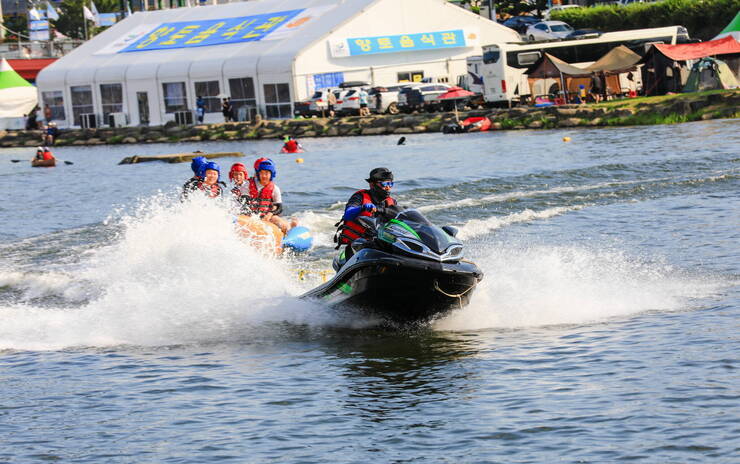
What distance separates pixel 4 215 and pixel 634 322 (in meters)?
18.9

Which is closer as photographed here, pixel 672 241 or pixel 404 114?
pixel 672 241

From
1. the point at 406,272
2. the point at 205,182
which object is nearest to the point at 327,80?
the point at 205,182

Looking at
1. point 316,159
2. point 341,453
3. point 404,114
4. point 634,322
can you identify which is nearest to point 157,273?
point 634,322

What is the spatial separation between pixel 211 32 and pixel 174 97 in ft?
16.4

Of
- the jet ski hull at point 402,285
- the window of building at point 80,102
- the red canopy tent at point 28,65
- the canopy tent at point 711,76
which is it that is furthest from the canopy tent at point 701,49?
the red canopy tent at point 28,65

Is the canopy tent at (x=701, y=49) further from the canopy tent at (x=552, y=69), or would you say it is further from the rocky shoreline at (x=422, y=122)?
the canopy tent at (x=552, y=69)

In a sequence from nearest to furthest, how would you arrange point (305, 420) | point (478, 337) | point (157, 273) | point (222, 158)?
point (305, 420), point (478, 337), point (157, 273), point (222, 158)

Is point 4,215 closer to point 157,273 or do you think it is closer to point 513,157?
point 157,273

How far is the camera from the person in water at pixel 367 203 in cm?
1179

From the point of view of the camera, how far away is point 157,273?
50.4 feet

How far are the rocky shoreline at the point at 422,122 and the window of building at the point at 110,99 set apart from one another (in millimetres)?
3238

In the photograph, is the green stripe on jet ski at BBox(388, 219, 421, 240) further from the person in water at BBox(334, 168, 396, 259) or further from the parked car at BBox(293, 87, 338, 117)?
the parked car at BBox(293, 87, 338, 117)

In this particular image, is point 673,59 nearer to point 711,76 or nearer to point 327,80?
point 711,76

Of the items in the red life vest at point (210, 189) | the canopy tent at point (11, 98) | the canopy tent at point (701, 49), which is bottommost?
the red life vest at point (210, 189)
